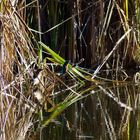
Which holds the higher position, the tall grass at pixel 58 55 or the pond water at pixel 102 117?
the tall grass at pixel 58 55

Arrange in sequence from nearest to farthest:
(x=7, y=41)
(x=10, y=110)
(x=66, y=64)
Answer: (x=10, y=110) < (x=7, y=41) < (x=66, y=64)

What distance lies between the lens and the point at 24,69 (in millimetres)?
2740

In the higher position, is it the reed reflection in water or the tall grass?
the tall grass

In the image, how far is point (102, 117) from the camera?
8.08 feet

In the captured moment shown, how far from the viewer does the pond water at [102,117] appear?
7.16ft

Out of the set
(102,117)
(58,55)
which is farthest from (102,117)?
(58,55)

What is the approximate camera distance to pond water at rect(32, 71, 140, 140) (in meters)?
2.18

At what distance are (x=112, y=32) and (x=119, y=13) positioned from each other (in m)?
0.16

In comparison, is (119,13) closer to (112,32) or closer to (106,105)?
(112,32)

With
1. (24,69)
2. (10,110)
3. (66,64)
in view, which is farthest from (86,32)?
(10,110)

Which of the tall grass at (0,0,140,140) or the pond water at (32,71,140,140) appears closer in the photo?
the pond water at (32,71,140,140)

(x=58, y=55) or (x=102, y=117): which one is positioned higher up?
(x=58, y=55)

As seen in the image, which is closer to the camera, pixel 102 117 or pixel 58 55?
pixel 102 117

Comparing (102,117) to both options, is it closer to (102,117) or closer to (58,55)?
(102,117)
